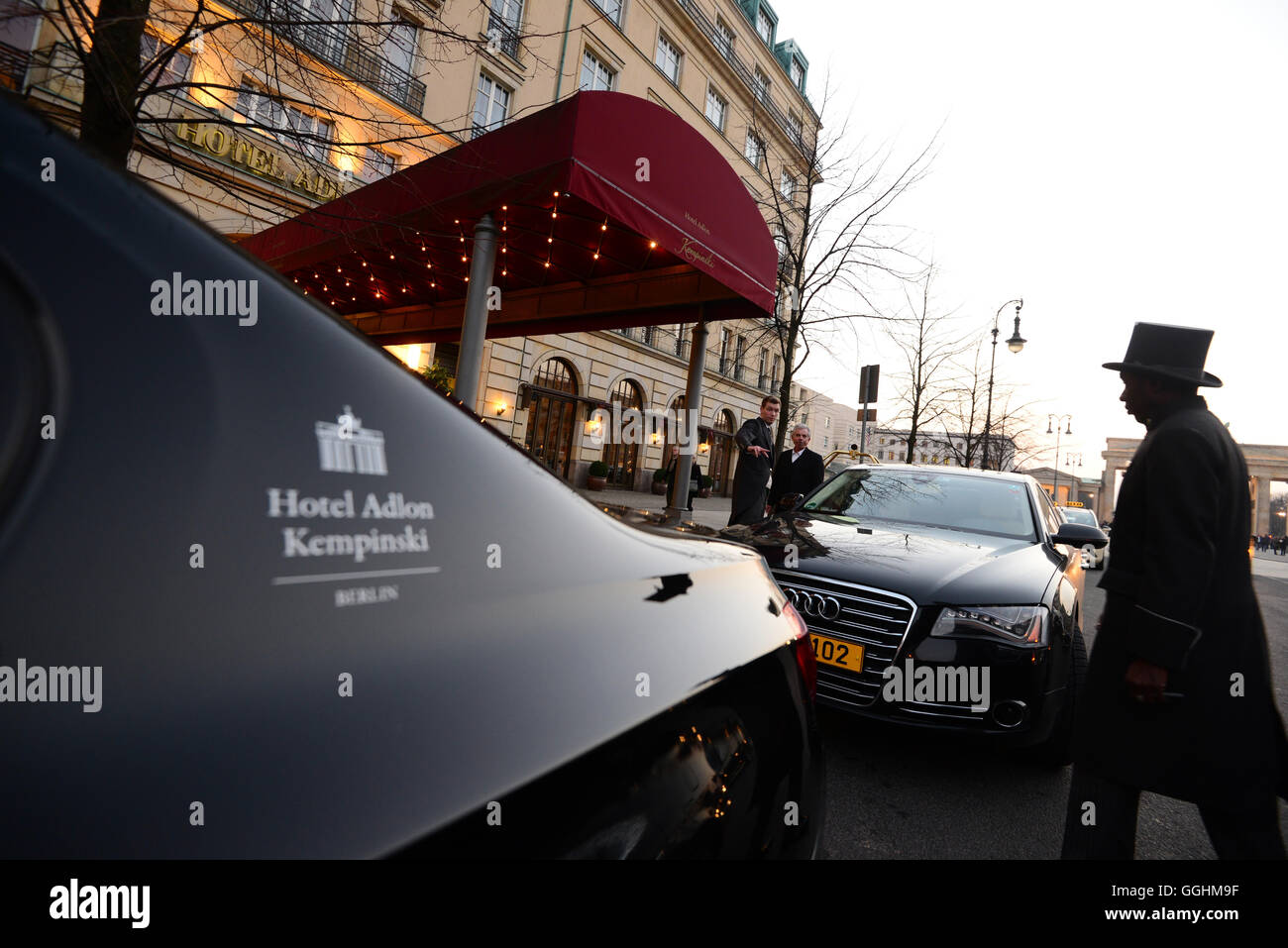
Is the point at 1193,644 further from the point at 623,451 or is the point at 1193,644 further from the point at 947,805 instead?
the point at 623,451

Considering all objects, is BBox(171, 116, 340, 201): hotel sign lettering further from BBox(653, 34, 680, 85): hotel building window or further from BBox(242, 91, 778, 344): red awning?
BBox(653, 34, 680, 85): hotel building window

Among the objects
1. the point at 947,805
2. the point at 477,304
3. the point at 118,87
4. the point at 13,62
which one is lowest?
the point at 947,805

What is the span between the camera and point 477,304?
19.1 ft

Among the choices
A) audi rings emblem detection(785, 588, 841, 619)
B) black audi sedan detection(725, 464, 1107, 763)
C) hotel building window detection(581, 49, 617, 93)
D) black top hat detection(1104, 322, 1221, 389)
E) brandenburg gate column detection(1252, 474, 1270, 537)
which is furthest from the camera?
brandenburg gate column detection(1252, 474, 1270, 537)

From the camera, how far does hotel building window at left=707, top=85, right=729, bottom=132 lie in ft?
80.2

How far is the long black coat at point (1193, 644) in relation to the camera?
1813 mm

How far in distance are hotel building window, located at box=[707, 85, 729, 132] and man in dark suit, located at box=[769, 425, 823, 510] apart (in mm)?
21455

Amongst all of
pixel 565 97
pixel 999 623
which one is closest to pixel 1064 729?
pixel 999 623

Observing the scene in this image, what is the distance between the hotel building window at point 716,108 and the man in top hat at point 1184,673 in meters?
26.3

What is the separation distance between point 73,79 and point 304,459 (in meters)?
3.89

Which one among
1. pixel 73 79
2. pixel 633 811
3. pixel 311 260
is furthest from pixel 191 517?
pixel 311 260

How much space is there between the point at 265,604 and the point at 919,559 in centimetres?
330

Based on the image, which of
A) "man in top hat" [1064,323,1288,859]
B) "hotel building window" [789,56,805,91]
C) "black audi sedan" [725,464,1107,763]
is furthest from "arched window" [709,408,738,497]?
"man in top hat" [1064,323,1288,859]

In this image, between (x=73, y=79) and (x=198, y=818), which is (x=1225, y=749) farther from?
(x=73, y=79)
